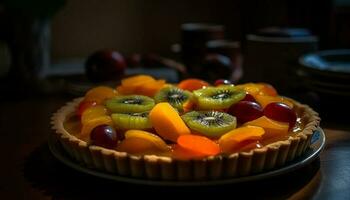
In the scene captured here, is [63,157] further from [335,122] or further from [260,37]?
[260,37]

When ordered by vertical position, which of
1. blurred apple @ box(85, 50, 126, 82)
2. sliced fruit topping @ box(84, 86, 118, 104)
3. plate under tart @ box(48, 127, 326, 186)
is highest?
sliced fruit topping @ box(84, 86, 118, 104)

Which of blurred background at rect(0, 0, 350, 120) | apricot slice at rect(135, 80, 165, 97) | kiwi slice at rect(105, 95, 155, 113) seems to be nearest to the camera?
kiwi slice at rect(105, 95, 155, 113)

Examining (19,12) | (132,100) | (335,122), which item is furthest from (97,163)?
(19,12)

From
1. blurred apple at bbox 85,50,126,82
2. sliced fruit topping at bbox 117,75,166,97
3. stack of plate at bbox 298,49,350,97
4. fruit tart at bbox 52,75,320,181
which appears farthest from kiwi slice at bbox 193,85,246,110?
blurred apple at bbox 85,50,126,82

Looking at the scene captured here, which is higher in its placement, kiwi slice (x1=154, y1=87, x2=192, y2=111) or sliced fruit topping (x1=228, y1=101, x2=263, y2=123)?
sliced fruit topping (x1=228, y1=101, x2=263, y2=123)

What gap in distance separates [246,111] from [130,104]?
21 centimetres

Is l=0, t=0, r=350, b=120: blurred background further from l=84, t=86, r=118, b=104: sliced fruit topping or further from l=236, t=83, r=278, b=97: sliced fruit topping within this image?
l=84, t=86, r=118, b=104: sliced fruit topping

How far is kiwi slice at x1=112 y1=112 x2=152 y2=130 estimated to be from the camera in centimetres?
85

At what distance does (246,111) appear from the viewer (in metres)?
0.88

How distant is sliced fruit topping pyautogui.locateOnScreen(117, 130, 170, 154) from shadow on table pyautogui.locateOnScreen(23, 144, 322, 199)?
5cm

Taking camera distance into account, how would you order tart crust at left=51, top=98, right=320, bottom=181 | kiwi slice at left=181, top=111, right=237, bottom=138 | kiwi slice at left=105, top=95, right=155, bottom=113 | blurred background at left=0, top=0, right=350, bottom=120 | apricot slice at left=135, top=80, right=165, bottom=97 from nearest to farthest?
tart crust at left=51, top=98, right=320, bottom=181
kiwi slice at left=181, top=111, right=237, bottom=138
kiwi slice at left=105, top=95, right=155, bottom=113
apricot slice at left=135, top=80, right=165, bottom=97
blurred background at left=0, top=0, right=350, bottom=120

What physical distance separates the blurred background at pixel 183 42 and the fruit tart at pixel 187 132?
0.37 metres

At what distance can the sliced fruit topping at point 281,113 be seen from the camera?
0.89m

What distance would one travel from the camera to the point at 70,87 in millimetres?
1450
